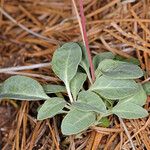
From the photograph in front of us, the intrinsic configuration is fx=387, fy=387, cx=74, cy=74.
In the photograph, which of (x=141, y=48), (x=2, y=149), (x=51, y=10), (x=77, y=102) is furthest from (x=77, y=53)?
(x=51, y=10)

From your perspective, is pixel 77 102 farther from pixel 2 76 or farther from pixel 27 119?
pixel 2 76

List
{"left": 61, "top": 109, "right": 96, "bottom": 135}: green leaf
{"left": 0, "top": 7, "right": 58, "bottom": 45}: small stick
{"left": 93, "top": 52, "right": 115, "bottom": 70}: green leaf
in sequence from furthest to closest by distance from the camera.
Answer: {"left": 0, "top": 7, "right": 58, "bottom": 45}: small stick
{"left": 93, "top": 52, "right": 115, "bottom": 70}: green leaf
{"left": 61, "top": 109, "right": 96, "bottom": 135}: green leaf

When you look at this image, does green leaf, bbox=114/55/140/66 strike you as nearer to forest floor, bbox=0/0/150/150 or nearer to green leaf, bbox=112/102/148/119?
forest floor, bbox=0/0/150/150

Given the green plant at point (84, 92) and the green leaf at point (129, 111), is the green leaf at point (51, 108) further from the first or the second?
the green leaf at point (129, 111)

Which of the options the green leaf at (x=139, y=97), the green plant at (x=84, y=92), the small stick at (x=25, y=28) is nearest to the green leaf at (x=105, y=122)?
the green plant at (x=84, y=92)

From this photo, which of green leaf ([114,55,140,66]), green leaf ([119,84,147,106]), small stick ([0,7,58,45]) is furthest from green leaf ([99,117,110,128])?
small stick ([0,7,58,45])
